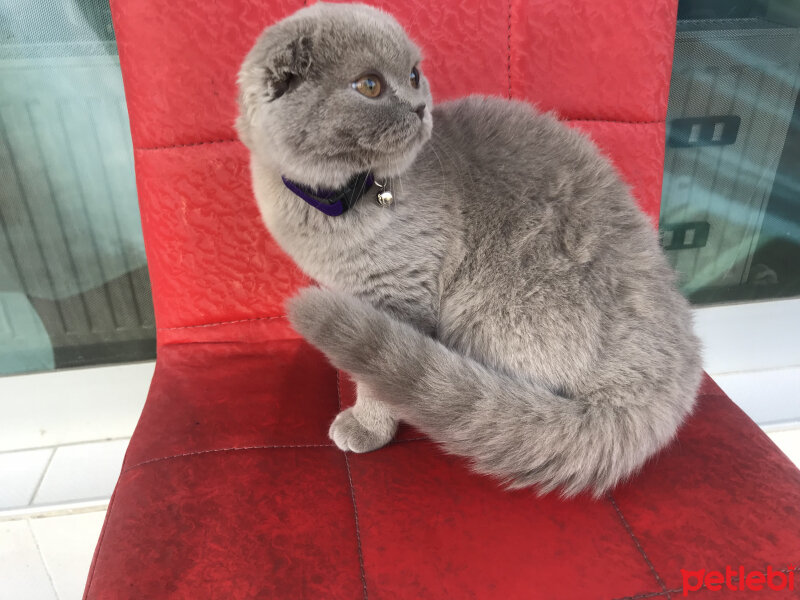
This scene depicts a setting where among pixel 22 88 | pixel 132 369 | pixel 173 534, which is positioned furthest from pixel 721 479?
pixel 22 88

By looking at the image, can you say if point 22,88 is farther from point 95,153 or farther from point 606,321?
point 606,321

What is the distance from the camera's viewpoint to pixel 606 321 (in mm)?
755

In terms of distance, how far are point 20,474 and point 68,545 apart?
19cm

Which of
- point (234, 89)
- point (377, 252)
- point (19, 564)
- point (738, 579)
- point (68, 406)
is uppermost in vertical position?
point (234, 89)

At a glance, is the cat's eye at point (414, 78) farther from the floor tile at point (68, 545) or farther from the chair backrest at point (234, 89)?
the floor tile at point (68, 545)

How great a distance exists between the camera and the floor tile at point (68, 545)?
3.75ft

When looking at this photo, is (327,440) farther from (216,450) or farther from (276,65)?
(276,65)

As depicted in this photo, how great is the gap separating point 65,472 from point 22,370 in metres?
0.27

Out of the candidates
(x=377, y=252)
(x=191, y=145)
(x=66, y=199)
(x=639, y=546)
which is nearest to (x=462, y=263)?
(x=377, y=252)

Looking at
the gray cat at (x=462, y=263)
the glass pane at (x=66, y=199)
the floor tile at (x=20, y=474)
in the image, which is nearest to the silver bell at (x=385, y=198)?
the gray cat at (x=462, y=263)

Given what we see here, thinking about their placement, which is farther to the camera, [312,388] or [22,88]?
[22,88]

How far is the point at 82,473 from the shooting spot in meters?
1.22

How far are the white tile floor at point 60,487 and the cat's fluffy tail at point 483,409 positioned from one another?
77 centimetres

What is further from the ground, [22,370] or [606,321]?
[606,321]
